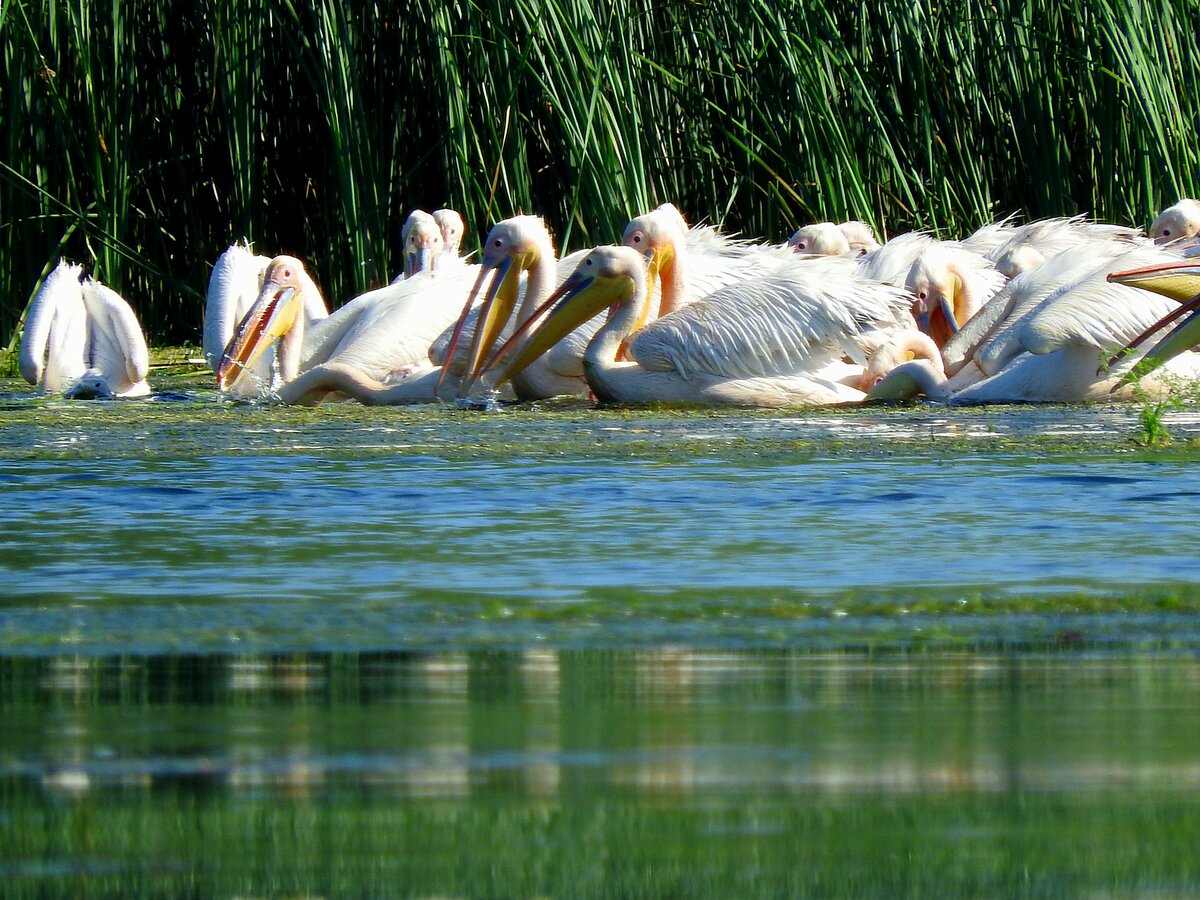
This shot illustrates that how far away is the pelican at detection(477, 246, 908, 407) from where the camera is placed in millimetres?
8039

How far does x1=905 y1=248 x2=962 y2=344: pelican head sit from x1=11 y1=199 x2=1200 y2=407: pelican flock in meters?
0.01

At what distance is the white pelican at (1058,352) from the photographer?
7699 millimetres

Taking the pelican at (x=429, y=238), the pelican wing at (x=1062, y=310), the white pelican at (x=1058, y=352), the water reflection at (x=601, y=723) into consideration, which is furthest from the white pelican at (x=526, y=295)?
the water reflection at (x=601, y=723)

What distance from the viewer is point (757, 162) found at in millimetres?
10859

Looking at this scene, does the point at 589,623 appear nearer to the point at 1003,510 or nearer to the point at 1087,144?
the point at 1003,510

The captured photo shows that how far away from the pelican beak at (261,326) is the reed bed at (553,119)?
0.85 metres

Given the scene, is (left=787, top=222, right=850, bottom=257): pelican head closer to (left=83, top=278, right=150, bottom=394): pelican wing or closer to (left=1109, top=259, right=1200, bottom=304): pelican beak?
(left=1109, top=259, right=1200, bottom=304): pelican beak

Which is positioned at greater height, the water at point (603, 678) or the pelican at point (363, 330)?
the pelican at point (363, 330)

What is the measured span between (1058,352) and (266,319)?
10.7 ft

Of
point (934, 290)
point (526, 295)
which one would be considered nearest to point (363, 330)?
point (526, 295)

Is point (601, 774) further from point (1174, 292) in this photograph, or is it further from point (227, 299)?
point (227, 299)

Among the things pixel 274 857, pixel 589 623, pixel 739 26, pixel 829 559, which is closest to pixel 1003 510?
pixel 829 559

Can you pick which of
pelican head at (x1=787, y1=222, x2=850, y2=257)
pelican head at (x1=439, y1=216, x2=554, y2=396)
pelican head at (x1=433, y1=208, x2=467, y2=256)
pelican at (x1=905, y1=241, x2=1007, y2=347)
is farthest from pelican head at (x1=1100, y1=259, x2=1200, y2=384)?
pelican head at (x1=433, y1=208, x2=467, y2=256)

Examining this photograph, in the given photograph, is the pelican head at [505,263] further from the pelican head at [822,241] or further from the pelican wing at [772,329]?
the pelican head at [822,241]
